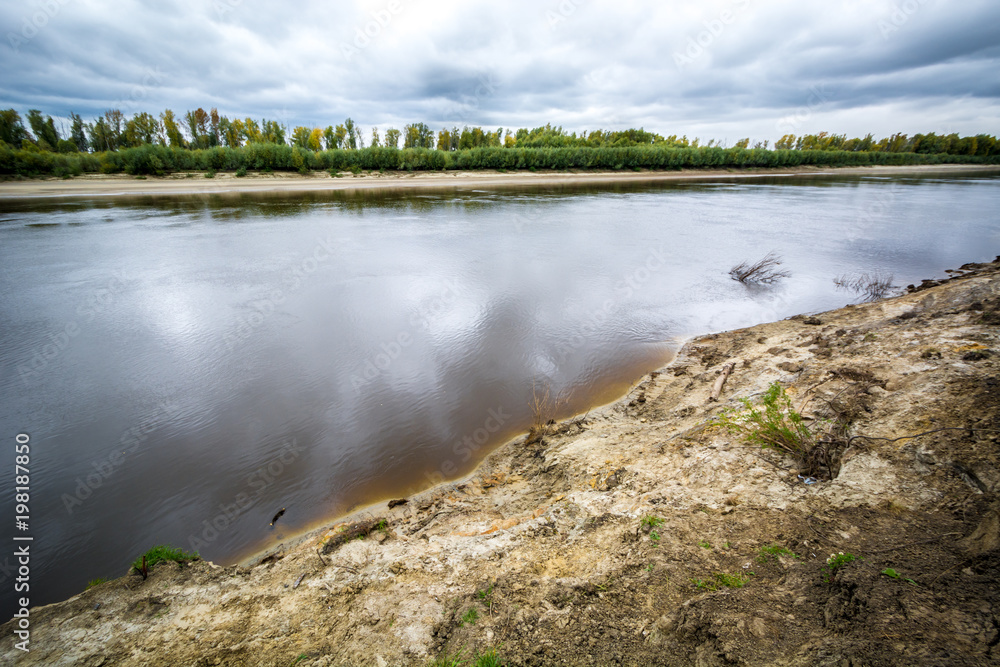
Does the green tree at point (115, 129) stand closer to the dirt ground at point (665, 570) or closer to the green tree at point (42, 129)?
the green tree at point (42, 129)

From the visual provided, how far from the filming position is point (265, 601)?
10.7ft

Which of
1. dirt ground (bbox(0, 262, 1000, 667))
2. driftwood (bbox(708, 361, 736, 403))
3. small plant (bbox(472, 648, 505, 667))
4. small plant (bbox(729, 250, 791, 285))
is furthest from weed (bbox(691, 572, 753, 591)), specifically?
small plant (bbox(729, 250, 791, 285))

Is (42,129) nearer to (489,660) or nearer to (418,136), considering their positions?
(418,136)

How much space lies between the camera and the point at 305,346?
376 inches

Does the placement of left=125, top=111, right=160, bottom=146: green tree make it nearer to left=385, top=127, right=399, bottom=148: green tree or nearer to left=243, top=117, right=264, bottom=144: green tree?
left=243, top=117, right=264, bottom=144: green tree

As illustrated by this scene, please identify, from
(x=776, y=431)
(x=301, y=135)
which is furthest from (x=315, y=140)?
(x=776, y=431)

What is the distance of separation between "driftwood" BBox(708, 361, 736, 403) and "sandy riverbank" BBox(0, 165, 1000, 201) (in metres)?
49.6

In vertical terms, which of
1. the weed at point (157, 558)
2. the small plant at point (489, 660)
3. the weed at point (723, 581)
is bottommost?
the weed at point (157, 558)

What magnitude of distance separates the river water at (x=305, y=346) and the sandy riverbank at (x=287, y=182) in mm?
21976

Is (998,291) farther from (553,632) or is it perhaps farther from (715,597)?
(553,632)

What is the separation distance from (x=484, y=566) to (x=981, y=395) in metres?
5.24

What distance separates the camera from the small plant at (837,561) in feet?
8.96

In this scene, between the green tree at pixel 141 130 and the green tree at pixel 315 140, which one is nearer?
the green tree at pixel 141 130

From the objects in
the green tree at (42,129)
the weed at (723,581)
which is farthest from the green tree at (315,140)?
the weed at (723,581)
